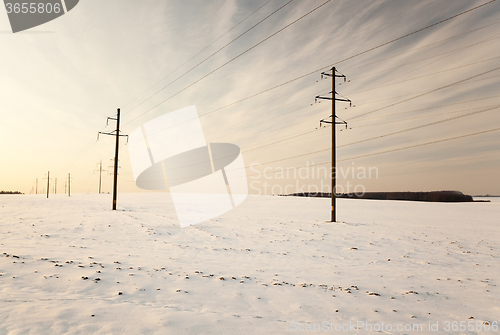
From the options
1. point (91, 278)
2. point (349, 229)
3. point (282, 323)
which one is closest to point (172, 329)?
point (282, 323)

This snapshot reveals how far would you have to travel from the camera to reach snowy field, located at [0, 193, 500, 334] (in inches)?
217

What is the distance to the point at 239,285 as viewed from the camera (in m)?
8.29

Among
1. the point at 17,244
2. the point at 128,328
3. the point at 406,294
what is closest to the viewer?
the point at 128,328

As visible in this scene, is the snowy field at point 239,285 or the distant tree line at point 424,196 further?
the distant tree line at point 424,196

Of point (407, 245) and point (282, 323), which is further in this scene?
point (407, 245)

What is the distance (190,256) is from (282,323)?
7004mm

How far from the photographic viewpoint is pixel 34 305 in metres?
5.58

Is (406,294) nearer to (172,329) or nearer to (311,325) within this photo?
(311,325)

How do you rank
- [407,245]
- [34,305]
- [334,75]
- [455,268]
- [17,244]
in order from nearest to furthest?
[34,305]
[455,268]
[17,244]
[407,245]
[334,75]

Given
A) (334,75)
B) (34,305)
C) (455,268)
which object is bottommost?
(455,268)

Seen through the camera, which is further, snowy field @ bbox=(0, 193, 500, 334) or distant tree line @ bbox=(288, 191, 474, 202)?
distant tree line @ bbox=(288, 191, 474, 202)

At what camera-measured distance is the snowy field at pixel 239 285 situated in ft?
18.1

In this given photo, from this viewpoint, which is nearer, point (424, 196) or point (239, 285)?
point (239, 285)

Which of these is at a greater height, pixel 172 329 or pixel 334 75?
pixel 334 75
